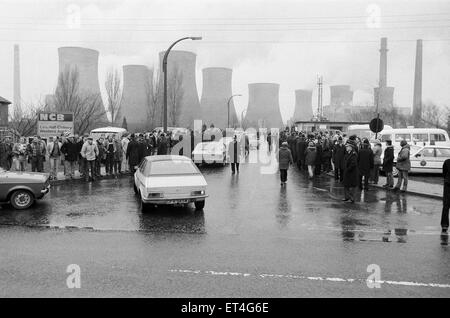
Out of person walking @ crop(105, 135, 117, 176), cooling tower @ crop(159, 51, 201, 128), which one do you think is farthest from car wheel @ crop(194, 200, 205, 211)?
cooling tower @ crop(159, 51, 201, 128)

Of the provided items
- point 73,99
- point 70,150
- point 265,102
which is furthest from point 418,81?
point 70,150

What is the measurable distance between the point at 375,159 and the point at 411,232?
757 cm

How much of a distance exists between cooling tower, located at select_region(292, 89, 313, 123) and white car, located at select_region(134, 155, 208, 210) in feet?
203

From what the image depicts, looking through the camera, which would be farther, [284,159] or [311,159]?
[311,159]

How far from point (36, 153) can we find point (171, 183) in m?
8.37

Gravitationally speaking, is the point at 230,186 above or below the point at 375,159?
below

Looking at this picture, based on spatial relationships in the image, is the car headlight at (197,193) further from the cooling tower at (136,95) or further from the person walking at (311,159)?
the cooling tower at (136,95)

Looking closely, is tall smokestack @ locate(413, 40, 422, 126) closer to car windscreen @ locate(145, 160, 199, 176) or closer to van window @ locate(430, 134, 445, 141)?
van window @ locate(430, 134, 445, 141)

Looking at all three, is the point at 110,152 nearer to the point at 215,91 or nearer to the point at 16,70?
the point at 215,91

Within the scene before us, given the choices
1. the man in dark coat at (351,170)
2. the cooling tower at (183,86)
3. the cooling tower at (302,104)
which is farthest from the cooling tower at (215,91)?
the man in dark coat at (351,170)

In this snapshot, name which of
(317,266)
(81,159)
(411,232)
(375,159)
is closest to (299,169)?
(375,159)

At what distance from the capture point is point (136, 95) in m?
52.5

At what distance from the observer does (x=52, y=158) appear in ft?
53.8
